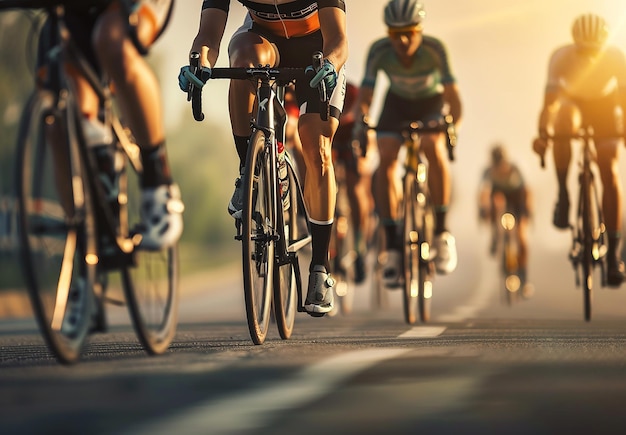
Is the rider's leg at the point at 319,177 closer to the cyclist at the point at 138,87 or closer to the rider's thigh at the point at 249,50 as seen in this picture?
the rider's thigh at the point at 249,50

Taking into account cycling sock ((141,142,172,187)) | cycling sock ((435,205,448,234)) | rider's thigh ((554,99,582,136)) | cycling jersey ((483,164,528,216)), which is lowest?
cycling sock ((141,142,172,187))

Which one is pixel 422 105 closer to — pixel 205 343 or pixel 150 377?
pixel 205 343

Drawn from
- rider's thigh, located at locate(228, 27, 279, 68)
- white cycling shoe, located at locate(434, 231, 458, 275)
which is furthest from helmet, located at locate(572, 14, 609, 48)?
rider's thigh, located at locate(228, 27, 279, 68)

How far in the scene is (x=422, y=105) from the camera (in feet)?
39.8

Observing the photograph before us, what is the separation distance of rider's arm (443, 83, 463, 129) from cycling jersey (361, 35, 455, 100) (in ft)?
0.16

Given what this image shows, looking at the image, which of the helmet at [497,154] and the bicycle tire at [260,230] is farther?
the helmet at [497,154]

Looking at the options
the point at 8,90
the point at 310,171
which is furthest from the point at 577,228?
the point at 8,90

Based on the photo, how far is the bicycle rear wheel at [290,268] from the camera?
7609mm

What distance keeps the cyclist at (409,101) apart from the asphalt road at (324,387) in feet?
12.6

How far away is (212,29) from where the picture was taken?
7.57 meters

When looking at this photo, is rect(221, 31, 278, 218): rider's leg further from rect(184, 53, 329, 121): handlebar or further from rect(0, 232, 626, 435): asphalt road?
rect(0, 232, 626, 435): asphalt road

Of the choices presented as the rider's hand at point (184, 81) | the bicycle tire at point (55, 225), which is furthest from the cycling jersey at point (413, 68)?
the bicycle tire at point (55, 225)

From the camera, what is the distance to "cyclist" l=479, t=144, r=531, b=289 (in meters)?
19.1

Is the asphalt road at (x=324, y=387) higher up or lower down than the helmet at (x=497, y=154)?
lower down
